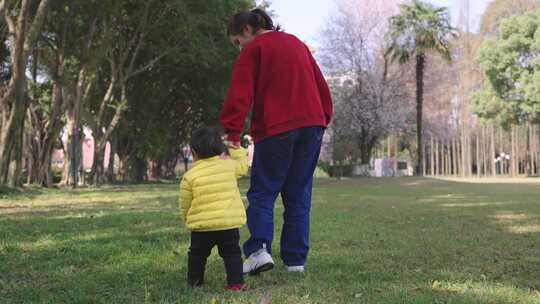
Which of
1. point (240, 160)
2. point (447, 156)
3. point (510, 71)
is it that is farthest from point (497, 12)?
point (240, 160)

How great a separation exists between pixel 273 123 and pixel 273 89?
24 centimetres

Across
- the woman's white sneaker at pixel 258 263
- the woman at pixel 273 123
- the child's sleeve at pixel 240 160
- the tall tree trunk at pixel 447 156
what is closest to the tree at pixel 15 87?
the woman at pixel 273 123

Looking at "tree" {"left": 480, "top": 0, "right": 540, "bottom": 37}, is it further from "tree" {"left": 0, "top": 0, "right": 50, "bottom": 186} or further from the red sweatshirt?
the red sweatshirt

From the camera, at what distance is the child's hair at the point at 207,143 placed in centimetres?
371

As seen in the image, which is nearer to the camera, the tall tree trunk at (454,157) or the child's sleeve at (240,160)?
the child's sleeve at (240,160)

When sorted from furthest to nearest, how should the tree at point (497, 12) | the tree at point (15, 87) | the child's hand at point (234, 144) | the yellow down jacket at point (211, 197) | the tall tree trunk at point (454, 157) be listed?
the tree at point (497, 12) < the tall tree trunk at point (454, 157) < the tree at point (15, 87) < the child's hand at point (234, 144) < the yellow down jacket at point (211, 197)

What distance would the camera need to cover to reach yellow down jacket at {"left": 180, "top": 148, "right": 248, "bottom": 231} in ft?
11.8

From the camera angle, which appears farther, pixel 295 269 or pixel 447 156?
pixel 447 156

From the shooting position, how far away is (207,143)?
3709 millimetres

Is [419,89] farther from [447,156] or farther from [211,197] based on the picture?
[211,197]

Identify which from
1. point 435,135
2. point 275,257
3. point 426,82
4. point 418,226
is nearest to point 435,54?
point 426,82

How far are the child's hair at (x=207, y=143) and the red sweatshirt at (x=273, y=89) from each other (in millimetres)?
292

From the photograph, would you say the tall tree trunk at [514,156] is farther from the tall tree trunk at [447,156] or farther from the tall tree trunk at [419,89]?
the tall tree trunk at [419,89]

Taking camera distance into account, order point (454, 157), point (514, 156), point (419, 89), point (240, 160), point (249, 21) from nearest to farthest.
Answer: point (240, 160)
point (249, 21)
point (419, 89)
point (514, 156)
point (454, 157)
